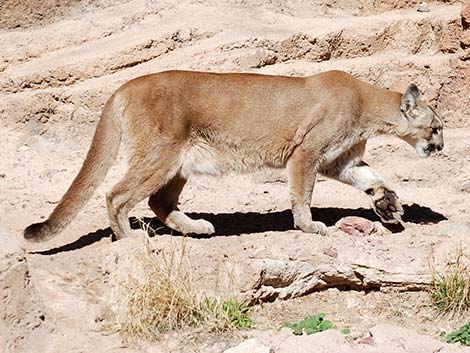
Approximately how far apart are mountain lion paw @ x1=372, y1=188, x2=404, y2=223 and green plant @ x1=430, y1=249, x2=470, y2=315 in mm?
1189

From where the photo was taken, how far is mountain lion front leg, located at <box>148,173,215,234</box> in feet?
26.2

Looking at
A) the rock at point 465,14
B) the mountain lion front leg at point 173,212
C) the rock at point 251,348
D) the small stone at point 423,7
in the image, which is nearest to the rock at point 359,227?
the mountain lion front leg at point 173,212

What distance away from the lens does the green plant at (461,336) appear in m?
6.36

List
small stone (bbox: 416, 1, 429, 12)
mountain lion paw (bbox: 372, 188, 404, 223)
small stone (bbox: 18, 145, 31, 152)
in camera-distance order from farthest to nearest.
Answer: small stone (bbox: 416, 1, 429, 12) → small stone (bbox: 18, 145, 31, 152) → mountain lion paw (bbox: 372, 188, 404, 223)

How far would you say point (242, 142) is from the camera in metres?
8.02

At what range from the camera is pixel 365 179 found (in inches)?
331

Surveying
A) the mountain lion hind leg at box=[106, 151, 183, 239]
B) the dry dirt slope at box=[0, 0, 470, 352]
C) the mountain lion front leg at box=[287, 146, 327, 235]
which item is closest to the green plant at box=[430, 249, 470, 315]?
the dry dirt slope at box=[0, 0, 470, 352]

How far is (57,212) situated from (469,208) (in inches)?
151

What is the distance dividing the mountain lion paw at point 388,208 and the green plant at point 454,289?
1189 millimetres

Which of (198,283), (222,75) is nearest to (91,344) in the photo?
(198,283)

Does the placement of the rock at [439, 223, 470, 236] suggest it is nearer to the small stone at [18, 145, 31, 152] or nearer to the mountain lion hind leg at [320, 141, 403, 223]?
the mountain lion hind leg at [320, 141, 403, 223]

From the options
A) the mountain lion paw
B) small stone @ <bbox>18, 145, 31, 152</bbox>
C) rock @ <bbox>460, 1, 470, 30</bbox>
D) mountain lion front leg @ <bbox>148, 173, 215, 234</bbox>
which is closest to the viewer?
mountain lion front leg @ <bbox>148, 173, 215, 234</bbox>

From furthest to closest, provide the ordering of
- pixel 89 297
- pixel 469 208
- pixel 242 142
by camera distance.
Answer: pixel 469 208
pixel 242 142
pixel 89 297

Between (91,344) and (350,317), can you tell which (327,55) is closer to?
(350,317)
